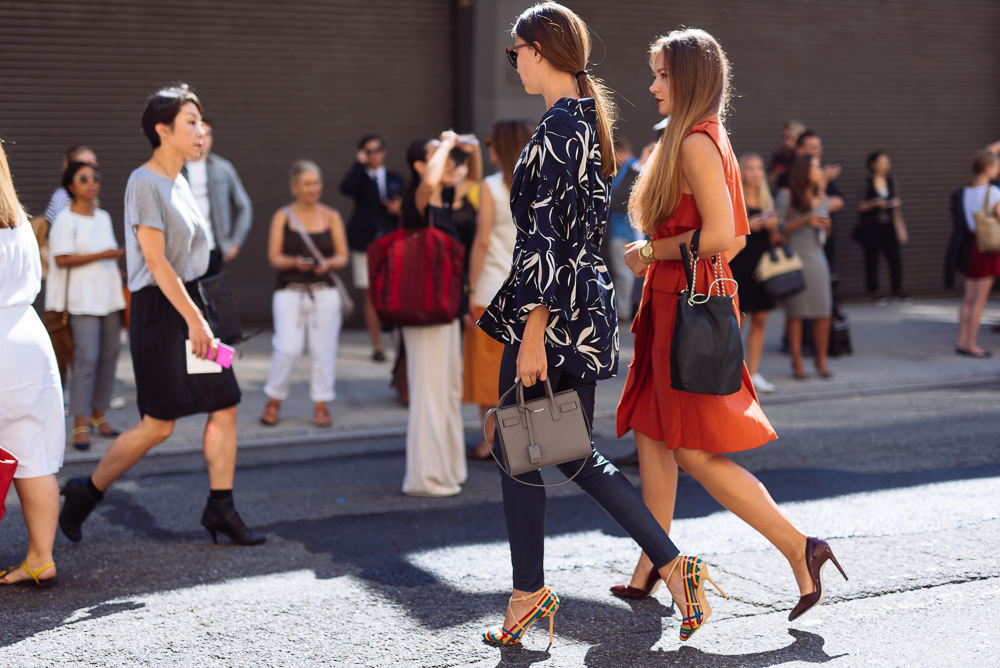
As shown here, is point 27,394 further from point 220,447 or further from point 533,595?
point 533,595

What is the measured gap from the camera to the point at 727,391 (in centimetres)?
348

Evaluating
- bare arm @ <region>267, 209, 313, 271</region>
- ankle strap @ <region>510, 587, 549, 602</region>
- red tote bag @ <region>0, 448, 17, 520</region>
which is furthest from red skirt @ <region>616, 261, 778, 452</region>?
bare arm @ <region>267, 209, 313, 271</region>

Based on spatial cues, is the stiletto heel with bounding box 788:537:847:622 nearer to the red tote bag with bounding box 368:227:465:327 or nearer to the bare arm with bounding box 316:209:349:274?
the red tote bag with bounding box 368:227:465:327

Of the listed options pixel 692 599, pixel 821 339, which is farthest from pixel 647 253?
pixel 821 339

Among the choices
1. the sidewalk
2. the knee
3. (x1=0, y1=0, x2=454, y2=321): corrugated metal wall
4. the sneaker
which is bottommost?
the sidewalk

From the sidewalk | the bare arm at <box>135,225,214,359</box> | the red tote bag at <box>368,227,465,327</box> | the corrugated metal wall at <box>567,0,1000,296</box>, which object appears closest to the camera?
the bare arm at <box>135,225,214,359</box>

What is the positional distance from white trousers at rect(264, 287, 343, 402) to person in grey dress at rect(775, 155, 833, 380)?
394 cm

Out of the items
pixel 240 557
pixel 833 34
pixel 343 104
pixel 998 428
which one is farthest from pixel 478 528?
pixel 833 34

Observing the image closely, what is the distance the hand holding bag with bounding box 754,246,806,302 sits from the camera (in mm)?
8203

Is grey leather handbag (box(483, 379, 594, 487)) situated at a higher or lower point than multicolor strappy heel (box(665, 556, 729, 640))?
higher

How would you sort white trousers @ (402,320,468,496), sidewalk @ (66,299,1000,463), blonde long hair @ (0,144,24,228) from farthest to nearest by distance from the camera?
sidewalk @ (66,299,1000,463), white trousers @ (402,320,468,496), blonde long hair @ (0,144,24,228)

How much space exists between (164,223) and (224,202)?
14.2ft

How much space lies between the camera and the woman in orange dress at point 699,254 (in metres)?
3.48

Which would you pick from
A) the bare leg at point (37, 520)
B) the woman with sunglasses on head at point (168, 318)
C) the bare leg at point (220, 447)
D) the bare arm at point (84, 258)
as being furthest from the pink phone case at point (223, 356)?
the bare arm at point (84, 258)
